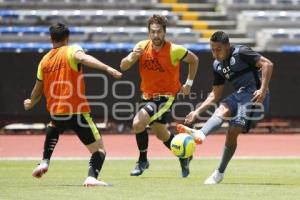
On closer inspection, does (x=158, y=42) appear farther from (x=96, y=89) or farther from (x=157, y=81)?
(x=96, y=89)

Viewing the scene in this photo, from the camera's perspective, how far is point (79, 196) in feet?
32.8

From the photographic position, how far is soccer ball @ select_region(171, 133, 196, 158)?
1182 cm

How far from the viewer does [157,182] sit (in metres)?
12.2

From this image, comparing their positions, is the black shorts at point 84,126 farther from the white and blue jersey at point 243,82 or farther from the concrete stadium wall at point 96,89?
the concrete stadium wall at point 96,89

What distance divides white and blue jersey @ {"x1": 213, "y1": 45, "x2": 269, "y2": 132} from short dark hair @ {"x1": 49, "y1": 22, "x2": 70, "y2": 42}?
222 cm

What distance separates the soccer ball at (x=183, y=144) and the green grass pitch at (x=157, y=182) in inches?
16.7

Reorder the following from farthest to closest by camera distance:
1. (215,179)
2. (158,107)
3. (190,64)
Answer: (190,64) → (158,107) → (215,179)

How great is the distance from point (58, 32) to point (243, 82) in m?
2.64

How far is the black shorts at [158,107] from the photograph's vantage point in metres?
13.7

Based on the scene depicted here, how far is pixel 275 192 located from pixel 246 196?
0.67 meters

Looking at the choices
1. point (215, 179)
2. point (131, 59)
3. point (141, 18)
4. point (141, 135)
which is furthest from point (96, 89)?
point (215, 179)

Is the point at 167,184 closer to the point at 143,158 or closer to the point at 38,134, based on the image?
the point at 143,158

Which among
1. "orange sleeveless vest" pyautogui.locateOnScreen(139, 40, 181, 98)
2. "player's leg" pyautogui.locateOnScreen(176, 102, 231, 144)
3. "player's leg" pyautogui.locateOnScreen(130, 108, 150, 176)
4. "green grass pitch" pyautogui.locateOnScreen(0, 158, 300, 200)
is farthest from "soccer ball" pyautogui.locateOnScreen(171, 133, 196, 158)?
"orange sleeveless vest" pyautogui.locateOnScreen(139, 40, 181, 98)

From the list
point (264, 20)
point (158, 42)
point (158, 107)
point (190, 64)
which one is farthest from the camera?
point (264, 20)
